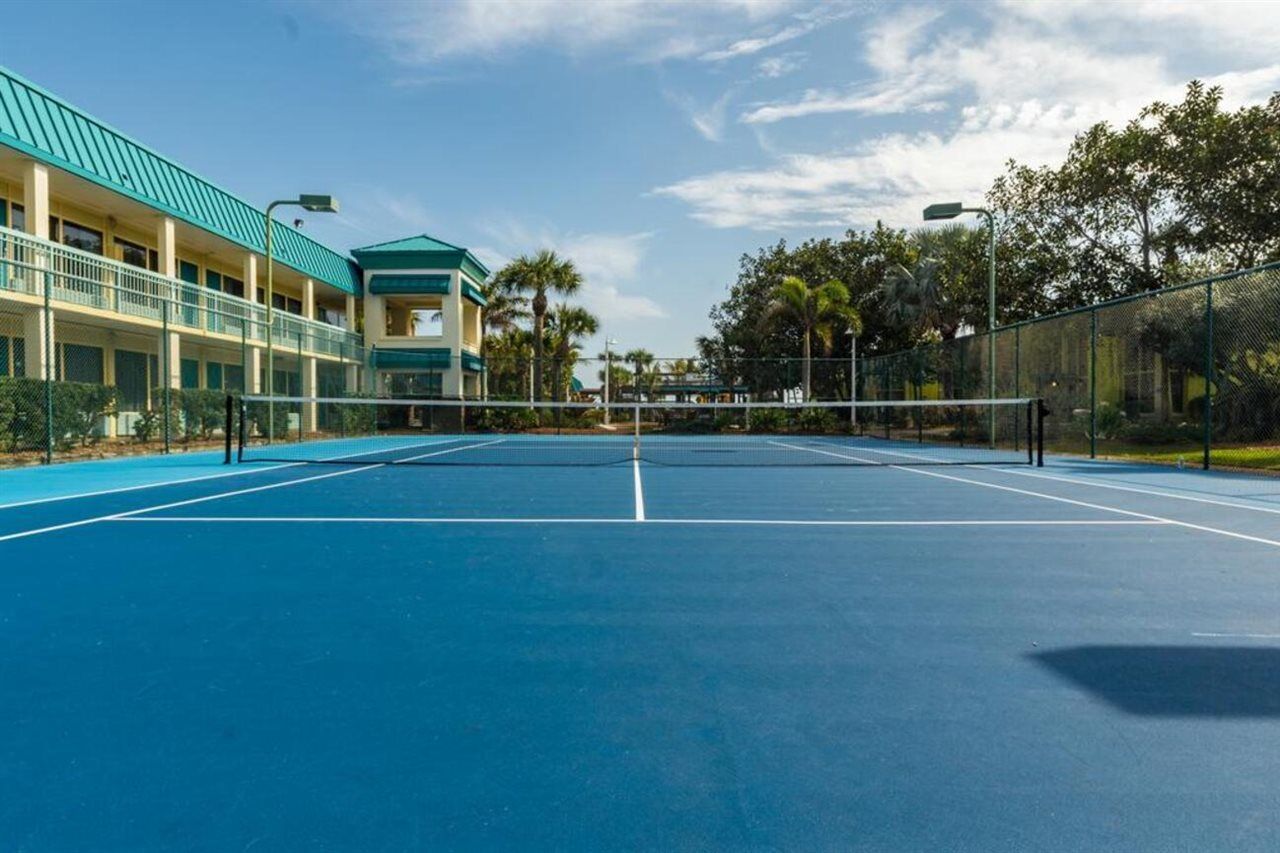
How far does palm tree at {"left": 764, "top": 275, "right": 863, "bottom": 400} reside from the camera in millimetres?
38844

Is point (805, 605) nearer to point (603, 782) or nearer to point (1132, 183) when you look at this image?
point (603, 782)

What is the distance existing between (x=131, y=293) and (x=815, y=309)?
28287mm

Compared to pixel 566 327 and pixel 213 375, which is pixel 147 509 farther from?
pixel 566 327

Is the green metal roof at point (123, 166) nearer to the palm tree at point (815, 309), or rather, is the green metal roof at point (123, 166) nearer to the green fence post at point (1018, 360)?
the palm tree at point (815, 309)

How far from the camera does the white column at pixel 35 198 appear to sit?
19906 mm

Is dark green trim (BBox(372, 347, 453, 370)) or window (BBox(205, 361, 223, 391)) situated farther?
dark green trim (BBox(372, 347, 453, 370))

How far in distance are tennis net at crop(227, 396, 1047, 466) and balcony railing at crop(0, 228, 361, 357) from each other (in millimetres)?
3117

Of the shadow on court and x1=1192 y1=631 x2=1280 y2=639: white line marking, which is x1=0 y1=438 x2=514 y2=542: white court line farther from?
x1=1192 y1=631 x2=1280 y2=639: white line marking

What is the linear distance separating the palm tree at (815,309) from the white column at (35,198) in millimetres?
29010

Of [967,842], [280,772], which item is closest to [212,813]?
[280,772]

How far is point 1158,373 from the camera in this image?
20188mm

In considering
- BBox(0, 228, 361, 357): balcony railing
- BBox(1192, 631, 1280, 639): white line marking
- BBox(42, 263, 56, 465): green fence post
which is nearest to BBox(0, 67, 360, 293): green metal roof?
BBox(0, 228, 361, 357): balcony railing

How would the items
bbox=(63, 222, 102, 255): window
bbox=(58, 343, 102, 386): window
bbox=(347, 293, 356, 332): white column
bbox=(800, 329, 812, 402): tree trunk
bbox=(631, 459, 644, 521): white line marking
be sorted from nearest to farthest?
1. bbox=(631, 459, 644, 521): white line marking
2. bbox=(58, 343, 102, 386): window
3. bbox=(63, 222, 102, 255): window
4. bbox=(800, 329, 812, 402): tree trunk
5. bbox=(347, 293, 356, 332): white column

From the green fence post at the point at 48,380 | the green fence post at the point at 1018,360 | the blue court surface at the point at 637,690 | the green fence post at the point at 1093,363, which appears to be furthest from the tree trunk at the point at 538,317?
the blue court surface at the point at 637,690
